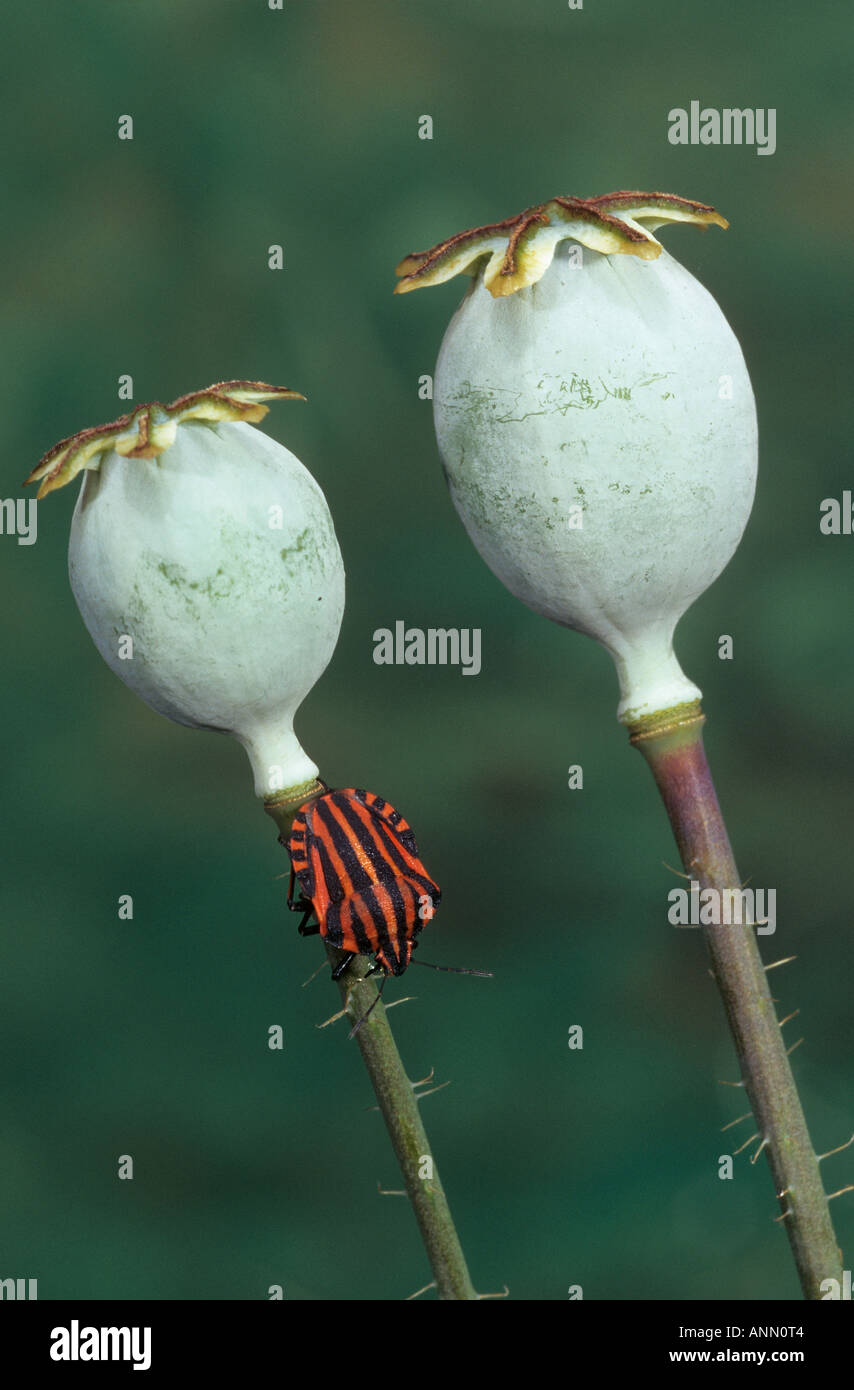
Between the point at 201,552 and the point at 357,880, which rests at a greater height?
the point at 201,552

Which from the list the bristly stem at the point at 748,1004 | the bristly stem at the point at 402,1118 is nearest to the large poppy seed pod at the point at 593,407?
the bristly stem at the point at 748,1004

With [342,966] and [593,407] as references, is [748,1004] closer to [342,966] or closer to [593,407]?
[342,966]

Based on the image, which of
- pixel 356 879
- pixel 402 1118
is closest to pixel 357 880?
pixel 356 879

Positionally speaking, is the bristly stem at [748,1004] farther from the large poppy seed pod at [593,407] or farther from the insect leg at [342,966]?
the insect leg at [342,966]
